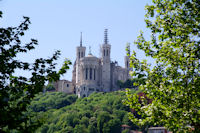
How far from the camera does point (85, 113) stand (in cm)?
12838

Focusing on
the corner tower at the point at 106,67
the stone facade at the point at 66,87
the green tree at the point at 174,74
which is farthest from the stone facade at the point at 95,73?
the green tree at the point at 174,74

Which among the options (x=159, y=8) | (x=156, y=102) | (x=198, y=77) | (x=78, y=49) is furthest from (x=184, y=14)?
(x=78, y=49)

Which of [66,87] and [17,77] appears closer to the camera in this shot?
[17,77]

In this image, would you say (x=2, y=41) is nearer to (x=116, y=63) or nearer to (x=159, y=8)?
(x=159, y=8)

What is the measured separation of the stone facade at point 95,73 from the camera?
15112 cm

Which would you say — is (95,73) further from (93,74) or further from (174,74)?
(174,74)

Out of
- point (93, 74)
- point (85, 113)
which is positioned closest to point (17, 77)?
point (85, 113)

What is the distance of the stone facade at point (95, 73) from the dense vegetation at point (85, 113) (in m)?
4.69

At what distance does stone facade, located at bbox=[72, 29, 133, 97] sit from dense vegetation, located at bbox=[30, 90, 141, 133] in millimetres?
4692

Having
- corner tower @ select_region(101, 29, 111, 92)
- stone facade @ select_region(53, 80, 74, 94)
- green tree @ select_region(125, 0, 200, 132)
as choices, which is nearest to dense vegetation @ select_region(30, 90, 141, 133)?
stone facade @ select_region(53, 80, 74, 94)

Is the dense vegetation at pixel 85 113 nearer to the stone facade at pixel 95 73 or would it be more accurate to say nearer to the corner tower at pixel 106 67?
the stone facade at pixel 95 73

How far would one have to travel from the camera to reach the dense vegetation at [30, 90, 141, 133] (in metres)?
118

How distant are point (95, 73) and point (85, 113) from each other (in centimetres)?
2798

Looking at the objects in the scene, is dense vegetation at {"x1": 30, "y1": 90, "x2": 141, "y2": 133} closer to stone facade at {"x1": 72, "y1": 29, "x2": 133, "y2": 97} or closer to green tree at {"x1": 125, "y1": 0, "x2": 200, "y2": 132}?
stone facade at {"x1": 72, "y1": 29, "x2": 133, "y2": 97}
